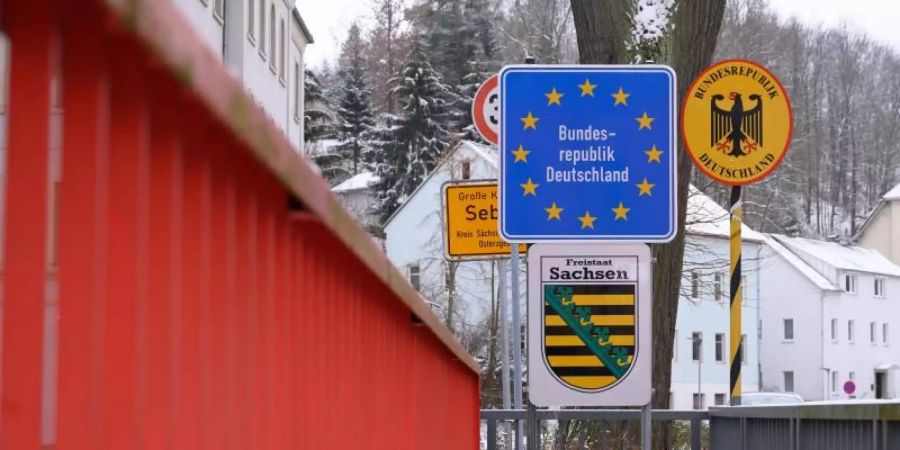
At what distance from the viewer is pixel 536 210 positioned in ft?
23.7

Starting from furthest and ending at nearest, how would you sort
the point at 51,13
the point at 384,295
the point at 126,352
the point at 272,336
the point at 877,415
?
the point at 877,415
the point at 384,295
the point at 272,336
the point at 126,352
the point at 51,13

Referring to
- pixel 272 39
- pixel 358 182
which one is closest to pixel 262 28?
pixel 272 39

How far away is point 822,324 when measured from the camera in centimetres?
7756

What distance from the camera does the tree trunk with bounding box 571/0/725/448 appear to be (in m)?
11.4

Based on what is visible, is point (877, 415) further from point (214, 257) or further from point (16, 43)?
point (16, 43)

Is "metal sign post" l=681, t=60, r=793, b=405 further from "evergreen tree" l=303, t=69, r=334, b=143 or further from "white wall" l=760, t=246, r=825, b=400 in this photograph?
"white wall" l=760, t=246, r=825, b=400

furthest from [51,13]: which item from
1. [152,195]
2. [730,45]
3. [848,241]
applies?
[848,241]

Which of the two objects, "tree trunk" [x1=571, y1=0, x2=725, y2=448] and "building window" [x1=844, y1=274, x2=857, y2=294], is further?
"building window" [x1=844, y1=274, x2=857, y2=294]

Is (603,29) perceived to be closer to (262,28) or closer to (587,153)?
(587,153)

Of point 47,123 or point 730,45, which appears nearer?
point 47,123

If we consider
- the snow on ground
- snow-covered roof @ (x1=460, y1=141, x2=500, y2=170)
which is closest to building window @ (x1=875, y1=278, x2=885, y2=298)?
the snow on ground

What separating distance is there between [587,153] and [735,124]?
1.67 metres

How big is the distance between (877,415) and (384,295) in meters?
2.90

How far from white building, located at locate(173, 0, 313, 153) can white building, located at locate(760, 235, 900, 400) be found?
111 ft
